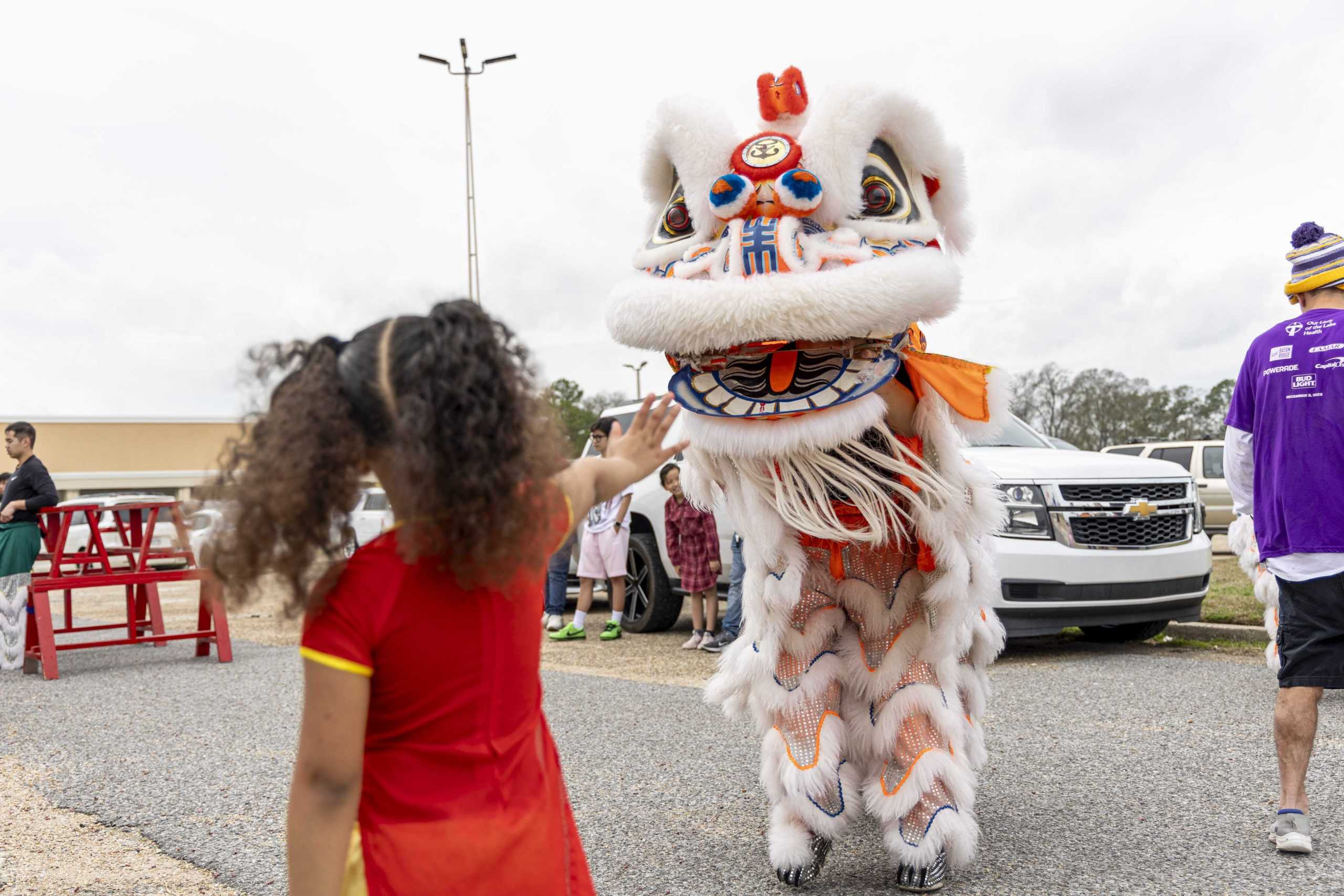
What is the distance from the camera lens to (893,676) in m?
3.44

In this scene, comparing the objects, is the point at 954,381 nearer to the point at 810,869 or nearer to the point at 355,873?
the point at 810,869

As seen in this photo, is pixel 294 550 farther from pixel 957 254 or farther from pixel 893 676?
pixel 957 254

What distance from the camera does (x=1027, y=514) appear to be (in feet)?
23.1

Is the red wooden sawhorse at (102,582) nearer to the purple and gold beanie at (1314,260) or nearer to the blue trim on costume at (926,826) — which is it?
the blue trim on costume at (926,826)

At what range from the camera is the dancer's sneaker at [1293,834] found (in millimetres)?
3465

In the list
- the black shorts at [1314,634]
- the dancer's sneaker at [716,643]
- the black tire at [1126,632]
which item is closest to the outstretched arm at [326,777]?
the black shorts at [1314,634]

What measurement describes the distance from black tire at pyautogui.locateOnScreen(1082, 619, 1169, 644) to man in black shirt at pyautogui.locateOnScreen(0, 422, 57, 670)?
780 cm

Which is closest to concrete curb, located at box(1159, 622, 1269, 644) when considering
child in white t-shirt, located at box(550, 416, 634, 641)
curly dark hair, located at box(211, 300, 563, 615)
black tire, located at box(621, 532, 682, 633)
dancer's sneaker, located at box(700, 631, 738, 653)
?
dancer's sneaker, located at box(700, 631, 738, 653)

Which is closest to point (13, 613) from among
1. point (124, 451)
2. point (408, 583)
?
point (408, 583)

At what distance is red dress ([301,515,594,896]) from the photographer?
1.57m

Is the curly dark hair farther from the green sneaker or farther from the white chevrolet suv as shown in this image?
the green sneaker

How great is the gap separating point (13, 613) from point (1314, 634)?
875cm

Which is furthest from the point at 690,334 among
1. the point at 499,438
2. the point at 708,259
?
the point at 499,438

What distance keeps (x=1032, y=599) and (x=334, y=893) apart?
5958 mm
